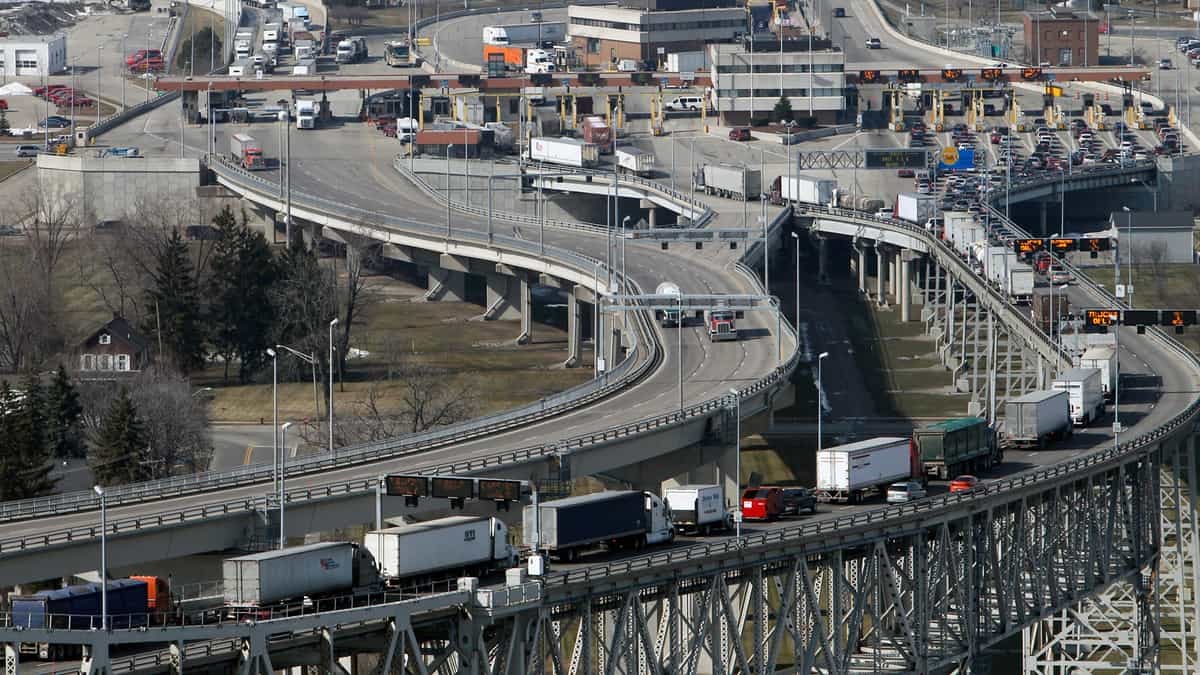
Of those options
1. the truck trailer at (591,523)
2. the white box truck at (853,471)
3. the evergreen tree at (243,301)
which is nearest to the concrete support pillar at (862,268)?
the evergreen tree at (243,301)

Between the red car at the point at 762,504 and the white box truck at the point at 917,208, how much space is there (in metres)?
93.1

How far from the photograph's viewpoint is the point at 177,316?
145 m

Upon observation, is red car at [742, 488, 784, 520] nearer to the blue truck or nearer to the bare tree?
the blue truck

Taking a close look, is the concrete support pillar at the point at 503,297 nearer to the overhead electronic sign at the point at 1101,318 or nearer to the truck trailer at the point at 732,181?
the truck trailer at the point at 732,181

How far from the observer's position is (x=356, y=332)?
155625mm

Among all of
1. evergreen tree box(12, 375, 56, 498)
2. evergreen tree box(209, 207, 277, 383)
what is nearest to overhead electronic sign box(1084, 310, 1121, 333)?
evergreen tree box(209, 207, 277, 383)

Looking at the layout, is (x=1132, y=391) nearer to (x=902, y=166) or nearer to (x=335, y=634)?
(x=335, y=634)

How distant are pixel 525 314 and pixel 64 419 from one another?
4303 centimetres

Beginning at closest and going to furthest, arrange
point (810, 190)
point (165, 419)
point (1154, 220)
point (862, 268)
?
point (165, 419) < point (862, 268) < point (1154, 220) < point (810, 190)

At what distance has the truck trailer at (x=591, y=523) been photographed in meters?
71.8

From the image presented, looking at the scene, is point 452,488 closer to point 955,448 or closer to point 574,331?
point 955,448

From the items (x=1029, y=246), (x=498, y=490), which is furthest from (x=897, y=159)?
(x=498, y=490)

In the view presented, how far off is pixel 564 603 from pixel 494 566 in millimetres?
2400

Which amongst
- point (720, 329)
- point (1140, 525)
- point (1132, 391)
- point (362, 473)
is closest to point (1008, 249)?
point (720, 329)
